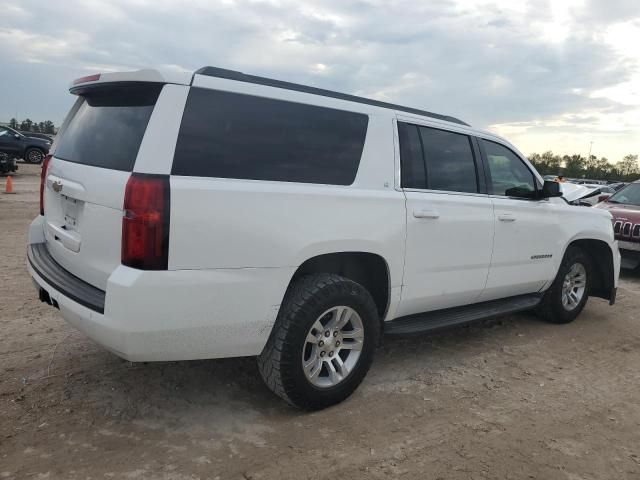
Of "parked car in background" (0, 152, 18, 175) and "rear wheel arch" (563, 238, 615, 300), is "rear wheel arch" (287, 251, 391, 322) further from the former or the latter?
"parked car in background" (0, 152, 18, 175)

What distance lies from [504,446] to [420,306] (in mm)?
1163

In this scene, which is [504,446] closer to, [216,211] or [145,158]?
[216,211]

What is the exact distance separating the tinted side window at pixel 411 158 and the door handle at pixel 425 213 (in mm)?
183

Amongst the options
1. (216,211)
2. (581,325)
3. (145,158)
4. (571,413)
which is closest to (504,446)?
(571,413)

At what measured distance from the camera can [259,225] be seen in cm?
283

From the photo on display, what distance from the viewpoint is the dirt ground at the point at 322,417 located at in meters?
2.73

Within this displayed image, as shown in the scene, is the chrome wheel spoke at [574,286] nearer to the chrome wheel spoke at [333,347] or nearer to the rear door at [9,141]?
the chrome wheel spoke at [333,347]

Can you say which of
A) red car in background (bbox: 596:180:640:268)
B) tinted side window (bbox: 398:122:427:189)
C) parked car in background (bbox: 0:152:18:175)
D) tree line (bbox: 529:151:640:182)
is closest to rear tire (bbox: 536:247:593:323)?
tinted side window (bbox: 398:122:427:189)

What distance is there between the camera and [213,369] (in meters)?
3.86

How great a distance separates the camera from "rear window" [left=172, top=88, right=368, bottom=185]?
8.96 ft

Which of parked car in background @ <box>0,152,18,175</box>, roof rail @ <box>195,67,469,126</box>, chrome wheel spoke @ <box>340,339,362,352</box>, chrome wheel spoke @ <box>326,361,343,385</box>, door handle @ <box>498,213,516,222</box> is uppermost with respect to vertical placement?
roof rail @ <box>195,67,469,126</box>

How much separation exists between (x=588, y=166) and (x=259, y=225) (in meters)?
116

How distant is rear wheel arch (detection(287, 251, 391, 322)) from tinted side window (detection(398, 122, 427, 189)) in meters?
0.59

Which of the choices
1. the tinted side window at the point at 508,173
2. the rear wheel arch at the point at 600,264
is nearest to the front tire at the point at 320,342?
the tinted side window at the point at 508,173
